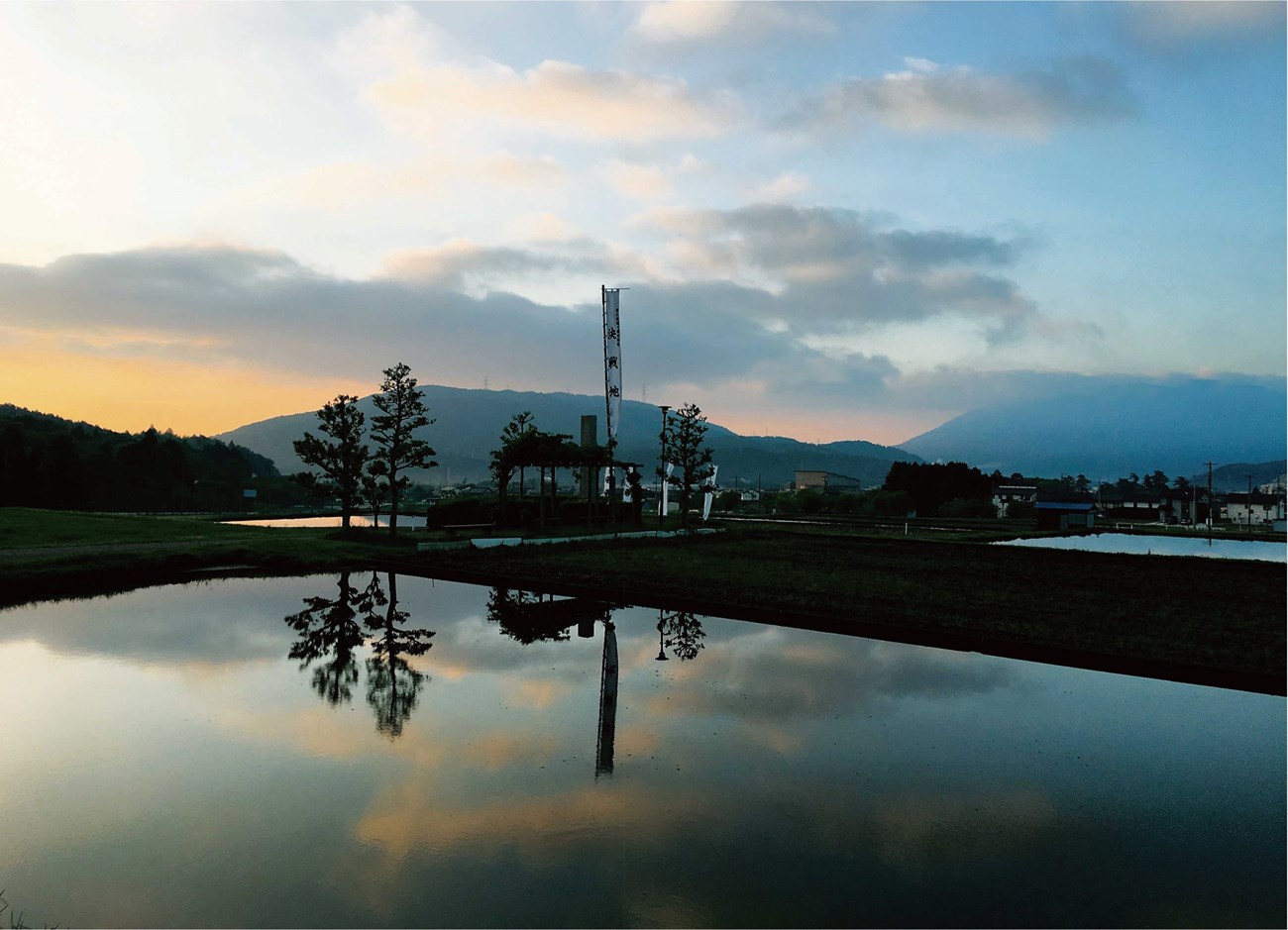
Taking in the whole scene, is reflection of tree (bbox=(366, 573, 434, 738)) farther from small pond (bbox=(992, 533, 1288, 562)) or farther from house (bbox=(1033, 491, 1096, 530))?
house (bbox=(1033, 491, 1096, 530))

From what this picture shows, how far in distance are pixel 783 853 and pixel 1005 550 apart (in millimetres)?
26246

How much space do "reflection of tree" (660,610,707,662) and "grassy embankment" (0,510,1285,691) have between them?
86 cm

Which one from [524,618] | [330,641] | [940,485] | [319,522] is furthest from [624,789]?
[940,485]

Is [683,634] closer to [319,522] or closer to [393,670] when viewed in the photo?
[393,670]

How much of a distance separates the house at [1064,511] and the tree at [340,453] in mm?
43168

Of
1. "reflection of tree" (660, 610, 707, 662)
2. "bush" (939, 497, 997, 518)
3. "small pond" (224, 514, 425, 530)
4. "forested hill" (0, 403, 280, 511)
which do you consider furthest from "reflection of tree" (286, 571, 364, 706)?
"bush" (939, 497, 997, 518)

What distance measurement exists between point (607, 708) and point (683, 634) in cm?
503

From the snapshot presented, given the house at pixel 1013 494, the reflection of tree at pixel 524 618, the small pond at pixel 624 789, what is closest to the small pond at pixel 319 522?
the reflection of tree at pixel 524 618

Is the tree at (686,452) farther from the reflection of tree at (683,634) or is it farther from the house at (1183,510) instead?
the house at (1183,510)

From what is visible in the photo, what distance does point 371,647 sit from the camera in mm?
14047

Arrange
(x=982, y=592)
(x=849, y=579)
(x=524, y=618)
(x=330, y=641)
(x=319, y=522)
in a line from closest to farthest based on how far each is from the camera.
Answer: (x=330, y=641) → (x=524, y=618) → (x=982, y=592) → (x=849, y=579) → (x=319, y=522)

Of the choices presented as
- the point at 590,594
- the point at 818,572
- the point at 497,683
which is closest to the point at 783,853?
the point at 497,683

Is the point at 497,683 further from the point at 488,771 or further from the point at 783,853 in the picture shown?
the point at 783,853

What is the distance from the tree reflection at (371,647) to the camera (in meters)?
10.8
